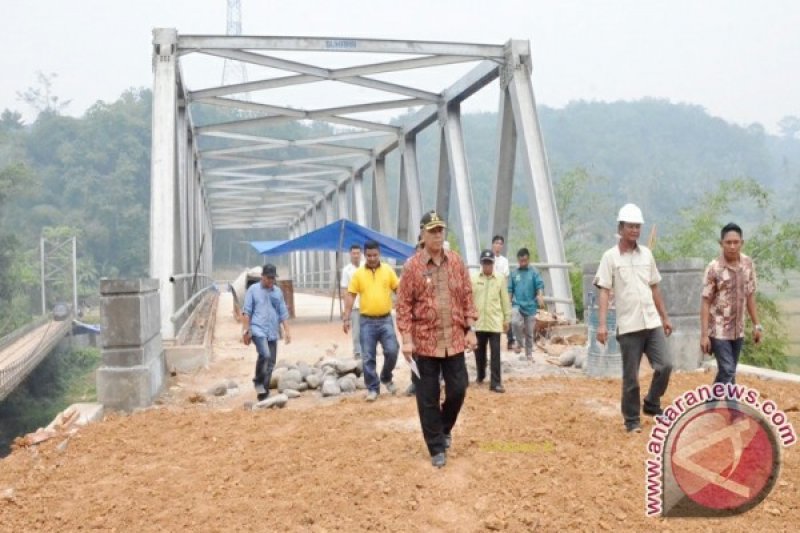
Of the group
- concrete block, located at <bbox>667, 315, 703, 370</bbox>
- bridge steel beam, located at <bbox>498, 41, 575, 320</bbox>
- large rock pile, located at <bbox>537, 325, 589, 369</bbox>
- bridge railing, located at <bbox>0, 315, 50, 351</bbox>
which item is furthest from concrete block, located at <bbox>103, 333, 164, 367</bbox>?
bridge railing, located at <bbox>0, 315, 50, 351</bbox>

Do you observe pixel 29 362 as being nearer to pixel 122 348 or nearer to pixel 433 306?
pixel 122 348

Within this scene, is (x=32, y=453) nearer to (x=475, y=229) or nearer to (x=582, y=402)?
(x=582, y=402)

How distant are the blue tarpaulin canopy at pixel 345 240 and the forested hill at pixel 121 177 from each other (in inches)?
891

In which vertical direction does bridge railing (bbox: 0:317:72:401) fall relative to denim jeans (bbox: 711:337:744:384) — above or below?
below

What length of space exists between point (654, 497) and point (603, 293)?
1713 mm

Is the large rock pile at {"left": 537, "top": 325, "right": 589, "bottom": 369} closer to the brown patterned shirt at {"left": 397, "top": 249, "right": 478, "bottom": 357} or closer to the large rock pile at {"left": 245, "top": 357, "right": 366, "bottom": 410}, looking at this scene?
the large rock pile at {"left": 245, "top": 357, "right": 366, "bottom": 410}

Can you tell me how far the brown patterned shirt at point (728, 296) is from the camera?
198 inches

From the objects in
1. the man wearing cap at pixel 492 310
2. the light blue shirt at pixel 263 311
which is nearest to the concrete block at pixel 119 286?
the light blue shirt at pixel 263 311

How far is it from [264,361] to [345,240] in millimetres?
8711

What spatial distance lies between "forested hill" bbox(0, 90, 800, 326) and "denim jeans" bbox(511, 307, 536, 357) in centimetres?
2796

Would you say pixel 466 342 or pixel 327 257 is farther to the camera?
pixel 327 257

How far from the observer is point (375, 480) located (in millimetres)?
4168

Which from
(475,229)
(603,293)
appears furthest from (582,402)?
(475,229)

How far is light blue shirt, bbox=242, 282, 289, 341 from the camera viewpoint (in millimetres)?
7188
